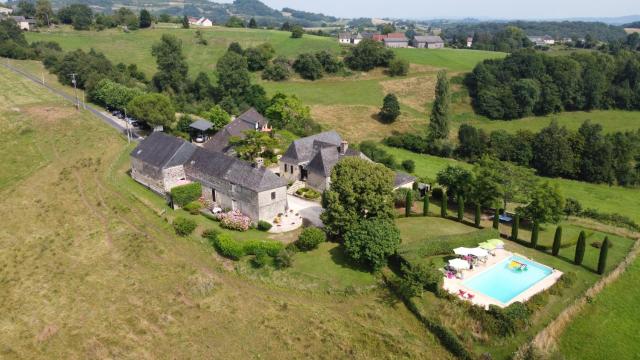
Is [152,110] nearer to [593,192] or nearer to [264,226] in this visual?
[264,226]

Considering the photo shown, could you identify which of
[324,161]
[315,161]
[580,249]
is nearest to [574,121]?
[324,161]

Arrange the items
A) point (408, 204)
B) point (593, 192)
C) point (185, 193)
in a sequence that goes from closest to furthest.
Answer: point (185, 193), point (408, 204), point (593, 192)

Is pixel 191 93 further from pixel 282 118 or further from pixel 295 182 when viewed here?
pixel 295 182

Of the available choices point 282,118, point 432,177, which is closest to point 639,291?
point 432,177

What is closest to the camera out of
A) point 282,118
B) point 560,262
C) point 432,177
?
point 560,262

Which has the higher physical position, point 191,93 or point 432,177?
point 191,93

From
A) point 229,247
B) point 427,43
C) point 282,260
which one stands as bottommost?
point 282,260

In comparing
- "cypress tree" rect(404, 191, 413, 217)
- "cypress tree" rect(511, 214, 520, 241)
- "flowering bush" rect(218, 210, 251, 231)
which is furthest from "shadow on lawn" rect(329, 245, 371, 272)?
"cypress tree" rect(511, 214, 520, 241)
